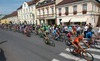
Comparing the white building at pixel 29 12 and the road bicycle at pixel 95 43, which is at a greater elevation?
the white building at pixel 29 12

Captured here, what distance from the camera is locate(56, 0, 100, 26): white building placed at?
1312 inches

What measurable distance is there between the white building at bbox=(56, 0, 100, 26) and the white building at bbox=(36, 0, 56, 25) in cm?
248

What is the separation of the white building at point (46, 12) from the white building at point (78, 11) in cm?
248

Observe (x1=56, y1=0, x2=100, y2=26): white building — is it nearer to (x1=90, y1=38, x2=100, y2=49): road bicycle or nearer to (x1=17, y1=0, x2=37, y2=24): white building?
(x1=17, y1=0, x2=37, y2=24): white building

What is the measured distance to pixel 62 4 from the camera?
3934cm

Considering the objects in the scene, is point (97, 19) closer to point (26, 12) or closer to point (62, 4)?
point (62, 4)

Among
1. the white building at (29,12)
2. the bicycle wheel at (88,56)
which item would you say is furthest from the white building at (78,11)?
the bicycle wheel at (88,56)

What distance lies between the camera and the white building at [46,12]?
4325 cm

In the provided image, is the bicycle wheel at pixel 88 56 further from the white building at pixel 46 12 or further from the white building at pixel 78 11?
the white building at pixel 46 12

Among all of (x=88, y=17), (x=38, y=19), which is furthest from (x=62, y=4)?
(x=38, y=19)

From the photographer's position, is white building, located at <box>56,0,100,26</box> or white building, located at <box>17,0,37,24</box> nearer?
white building, located at <box>56,0,100,26</box>

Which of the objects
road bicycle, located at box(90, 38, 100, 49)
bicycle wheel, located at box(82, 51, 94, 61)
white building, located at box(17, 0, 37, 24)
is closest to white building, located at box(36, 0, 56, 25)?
white building, located at box(17, 0, 37, 24)

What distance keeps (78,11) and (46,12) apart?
42.3 feet

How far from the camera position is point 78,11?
35469 millimetres
